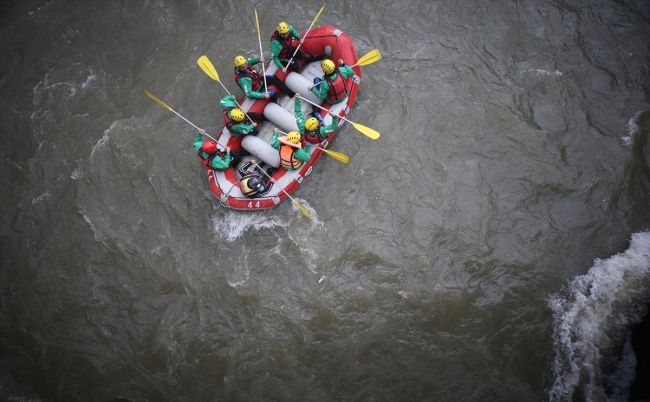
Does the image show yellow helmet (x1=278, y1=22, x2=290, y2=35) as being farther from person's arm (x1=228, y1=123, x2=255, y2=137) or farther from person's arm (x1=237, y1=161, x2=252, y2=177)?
person's arm (x1=237, y1=161, x2=252, y2=177)

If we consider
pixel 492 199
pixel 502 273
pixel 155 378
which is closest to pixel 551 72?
pixel 492 199

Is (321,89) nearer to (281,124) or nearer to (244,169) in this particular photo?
(281,124)

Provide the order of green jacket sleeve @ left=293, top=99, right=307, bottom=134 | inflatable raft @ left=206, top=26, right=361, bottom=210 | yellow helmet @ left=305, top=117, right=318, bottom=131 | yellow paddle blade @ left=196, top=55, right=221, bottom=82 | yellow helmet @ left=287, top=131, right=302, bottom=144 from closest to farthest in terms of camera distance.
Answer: yellow helmet @ left=287, top=131, right=302, bottom=144, yellow helmet @ left=305, top=117, right=318, bottom=131, green jacket sleeve @ left=293, top=99, right=307, bottom=134, inflatable raft @ left=206, top=26, right=361, bottom=210, yellow paddle blade @ left=196, top=55, right=221, bottom=82

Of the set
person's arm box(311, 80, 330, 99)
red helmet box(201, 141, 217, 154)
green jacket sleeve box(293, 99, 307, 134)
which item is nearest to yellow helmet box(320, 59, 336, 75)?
person's arm box(311, 80, 330, 99)

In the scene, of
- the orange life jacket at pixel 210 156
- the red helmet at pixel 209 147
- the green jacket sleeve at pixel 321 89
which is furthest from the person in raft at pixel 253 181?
→ the green jacket sleeve at pixel 321 89

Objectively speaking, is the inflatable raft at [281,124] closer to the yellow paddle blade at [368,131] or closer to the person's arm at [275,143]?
the person's arm at [275,143]

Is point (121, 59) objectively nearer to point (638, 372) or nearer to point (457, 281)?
point (457, 281)
